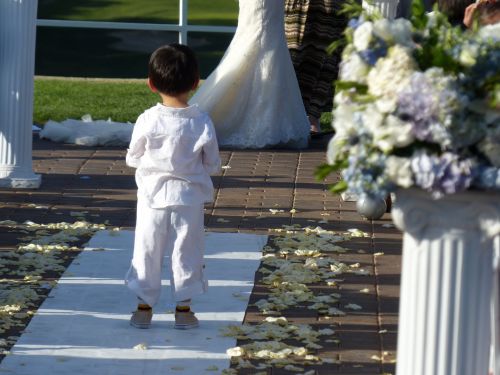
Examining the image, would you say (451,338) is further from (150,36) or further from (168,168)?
(150,36)

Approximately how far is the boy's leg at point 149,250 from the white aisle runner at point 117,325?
0.20 m

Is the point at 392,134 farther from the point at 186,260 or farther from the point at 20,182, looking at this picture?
the point at 20,182

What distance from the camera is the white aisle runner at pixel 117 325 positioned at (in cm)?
556

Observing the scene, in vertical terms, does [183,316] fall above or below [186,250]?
below

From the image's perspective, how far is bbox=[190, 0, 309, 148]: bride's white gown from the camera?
11.3 m

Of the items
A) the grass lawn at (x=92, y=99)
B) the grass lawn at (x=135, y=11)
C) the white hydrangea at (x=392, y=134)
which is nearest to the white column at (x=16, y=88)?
the grass lawn at (x=92, y=99)

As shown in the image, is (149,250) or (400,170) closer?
(400,170)

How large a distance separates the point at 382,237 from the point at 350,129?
163 inches

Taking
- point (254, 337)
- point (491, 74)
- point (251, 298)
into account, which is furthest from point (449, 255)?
point (251, 298)

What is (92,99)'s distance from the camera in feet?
46.4

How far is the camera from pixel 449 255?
404cm

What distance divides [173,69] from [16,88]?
3.62m

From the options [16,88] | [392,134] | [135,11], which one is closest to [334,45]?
[392,134]

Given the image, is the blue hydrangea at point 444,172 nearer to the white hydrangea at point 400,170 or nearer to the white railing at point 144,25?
the white hydrangea at point 400,170
